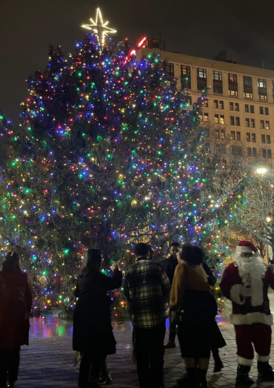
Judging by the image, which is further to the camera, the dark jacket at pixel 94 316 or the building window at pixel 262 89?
the building window at pixel 262 89

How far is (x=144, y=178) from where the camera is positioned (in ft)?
40.4

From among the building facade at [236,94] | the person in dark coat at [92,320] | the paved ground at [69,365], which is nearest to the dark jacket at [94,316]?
the person in dark coat at [92,320]

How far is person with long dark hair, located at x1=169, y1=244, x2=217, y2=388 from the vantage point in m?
5.14

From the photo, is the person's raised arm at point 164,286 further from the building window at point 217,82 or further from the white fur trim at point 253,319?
the building window at point 217,82

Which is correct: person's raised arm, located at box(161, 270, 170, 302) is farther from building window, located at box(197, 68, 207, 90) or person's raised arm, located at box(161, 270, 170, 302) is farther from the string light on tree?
building window, located at box(197, 68, 207, 90)

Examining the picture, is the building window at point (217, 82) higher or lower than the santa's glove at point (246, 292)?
higher

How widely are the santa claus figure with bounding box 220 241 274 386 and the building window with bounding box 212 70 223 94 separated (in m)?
77.8

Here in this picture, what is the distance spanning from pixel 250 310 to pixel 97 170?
7.36 m

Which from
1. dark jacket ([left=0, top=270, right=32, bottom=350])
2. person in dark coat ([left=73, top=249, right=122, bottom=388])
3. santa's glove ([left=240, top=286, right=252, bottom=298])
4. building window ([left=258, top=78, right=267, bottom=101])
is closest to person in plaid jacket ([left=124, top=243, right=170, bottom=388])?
person in dark coat ([left=73, top=249, right=122, bottom=388])

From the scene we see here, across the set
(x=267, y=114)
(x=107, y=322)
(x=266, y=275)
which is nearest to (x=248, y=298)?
(x=266, y=275)

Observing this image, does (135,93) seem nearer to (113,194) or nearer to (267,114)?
(113,194)

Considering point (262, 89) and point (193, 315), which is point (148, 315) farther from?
point (262, 89)

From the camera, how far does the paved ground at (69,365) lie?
5.42 m

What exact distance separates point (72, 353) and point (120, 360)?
109 centimetres
